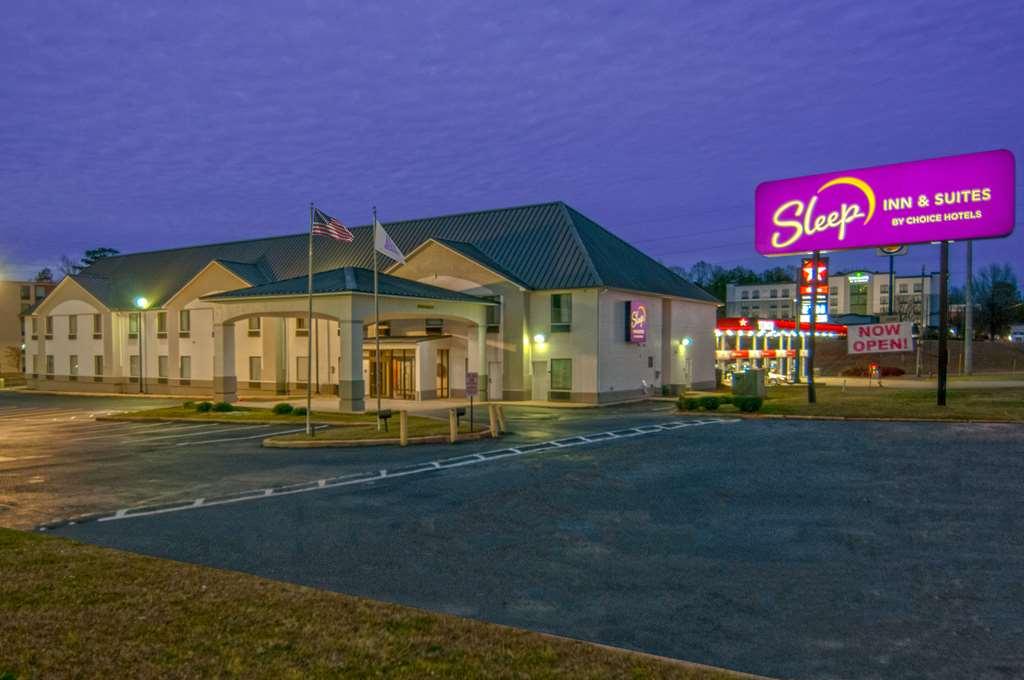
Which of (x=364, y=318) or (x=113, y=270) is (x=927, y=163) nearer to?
(x=364, y=318)

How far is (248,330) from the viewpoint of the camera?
46.4 meters

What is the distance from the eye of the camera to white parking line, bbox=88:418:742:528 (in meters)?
12.4

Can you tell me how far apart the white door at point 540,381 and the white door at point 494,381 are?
1914 mm

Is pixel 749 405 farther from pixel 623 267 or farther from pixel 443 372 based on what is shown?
pixel 443 372

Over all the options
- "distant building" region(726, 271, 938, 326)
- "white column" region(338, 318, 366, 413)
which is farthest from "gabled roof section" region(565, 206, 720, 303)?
"distant building" region(726, 271, 938, 326)

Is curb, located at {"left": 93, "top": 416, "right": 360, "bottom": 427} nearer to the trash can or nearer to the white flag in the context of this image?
the white flag

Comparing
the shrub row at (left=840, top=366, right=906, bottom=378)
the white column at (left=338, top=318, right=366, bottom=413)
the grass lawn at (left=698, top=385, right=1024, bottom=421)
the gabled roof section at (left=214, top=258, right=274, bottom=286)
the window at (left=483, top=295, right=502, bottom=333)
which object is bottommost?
the shrub row at (left=840, top=366, right=906, bottom=378)

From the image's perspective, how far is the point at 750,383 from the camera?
3366cm

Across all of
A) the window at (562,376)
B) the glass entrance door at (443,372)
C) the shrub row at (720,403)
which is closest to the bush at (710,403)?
the shrub row at (720,403)

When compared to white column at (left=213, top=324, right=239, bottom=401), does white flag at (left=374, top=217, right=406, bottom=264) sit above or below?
above

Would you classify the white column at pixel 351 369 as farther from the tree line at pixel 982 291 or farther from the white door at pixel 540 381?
the tree line at pixel 982 291

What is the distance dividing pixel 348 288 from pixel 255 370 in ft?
62.6

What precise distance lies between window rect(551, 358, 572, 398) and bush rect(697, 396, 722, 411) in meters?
8.68

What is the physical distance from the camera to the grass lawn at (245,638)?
542cm
